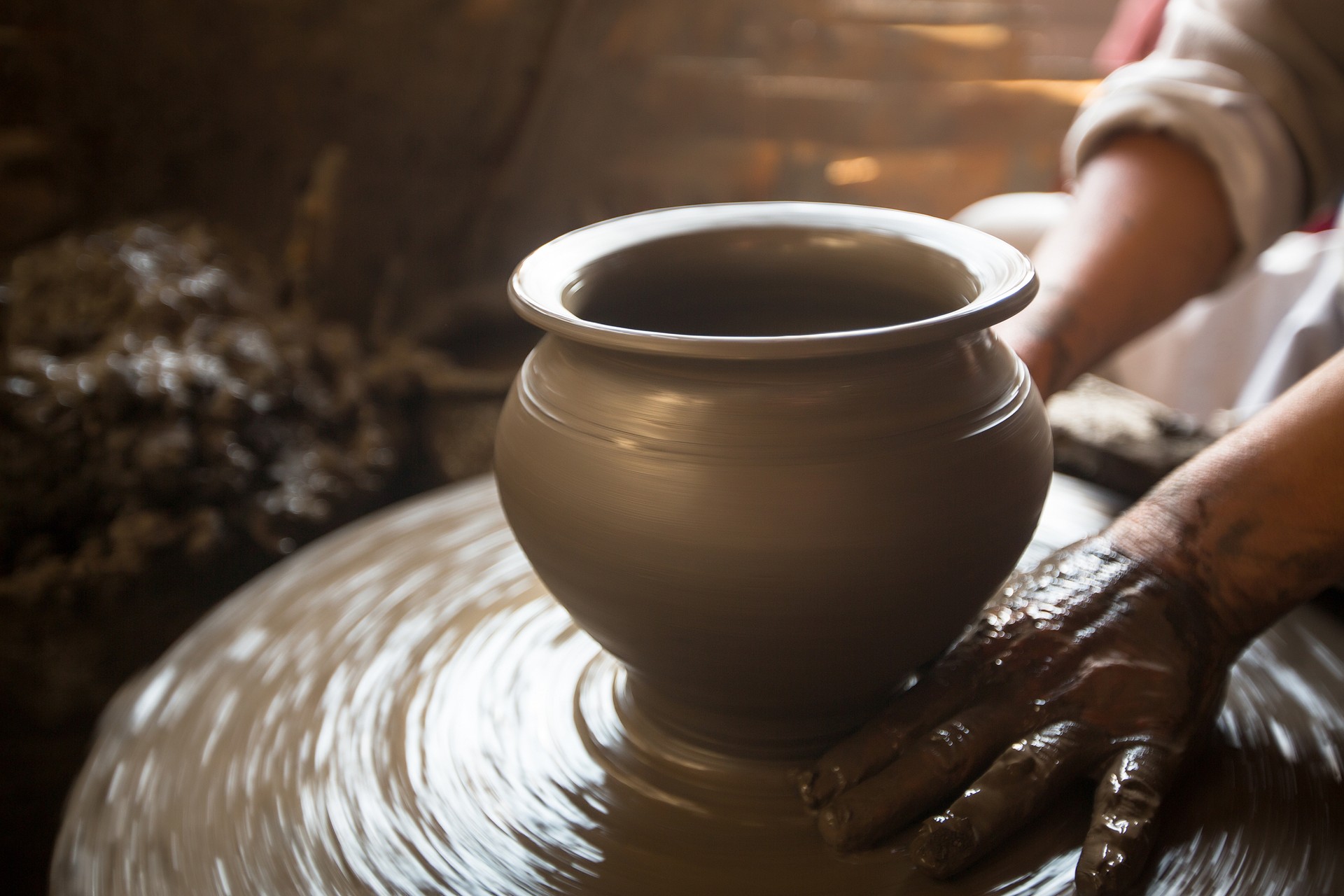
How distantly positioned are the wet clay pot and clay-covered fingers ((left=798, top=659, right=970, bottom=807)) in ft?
0.09

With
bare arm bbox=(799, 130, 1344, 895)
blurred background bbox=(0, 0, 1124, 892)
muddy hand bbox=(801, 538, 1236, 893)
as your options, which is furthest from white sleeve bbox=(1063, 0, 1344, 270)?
blurred background bbox=(0, 0, 1124, 892)

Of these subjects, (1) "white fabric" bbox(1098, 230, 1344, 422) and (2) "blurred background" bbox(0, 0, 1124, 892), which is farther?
(1) "white fabric" bbox(1098, 230, 1344, 422)

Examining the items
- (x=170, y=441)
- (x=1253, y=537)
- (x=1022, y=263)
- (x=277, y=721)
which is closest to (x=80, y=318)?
(x=170, y=441)

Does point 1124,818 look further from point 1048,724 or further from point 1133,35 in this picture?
point 1133,35

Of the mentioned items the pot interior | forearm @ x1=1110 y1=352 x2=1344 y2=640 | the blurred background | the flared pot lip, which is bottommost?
the blurred background

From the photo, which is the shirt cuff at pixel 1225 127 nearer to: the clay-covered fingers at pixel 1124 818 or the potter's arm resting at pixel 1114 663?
the potter's arm resting at pixel 1114 663

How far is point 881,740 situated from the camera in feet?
2.81

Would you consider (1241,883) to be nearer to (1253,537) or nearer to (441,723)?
(1253,537)

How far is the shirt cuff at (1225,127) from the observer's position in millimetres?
1486

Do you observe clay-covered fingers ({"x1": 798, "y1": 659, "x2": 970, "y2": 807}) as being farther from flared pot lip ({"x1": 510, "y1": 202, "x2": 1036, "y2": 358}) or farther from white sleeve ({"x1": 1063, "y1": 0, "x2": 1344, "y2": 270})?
white sleeve ({"x1": 1063, "y1": 0, "x2": 1344, "y2": 270})

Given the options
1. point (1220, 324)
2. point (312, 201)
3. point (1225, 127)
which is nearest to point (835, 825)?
point (1225, 127)

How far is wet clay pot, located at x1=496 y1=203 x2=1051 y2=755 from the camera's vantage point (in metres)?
0.77

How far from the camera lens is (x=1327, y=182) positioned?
1616 mm

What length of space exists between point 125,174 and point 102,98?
6.2 inches
